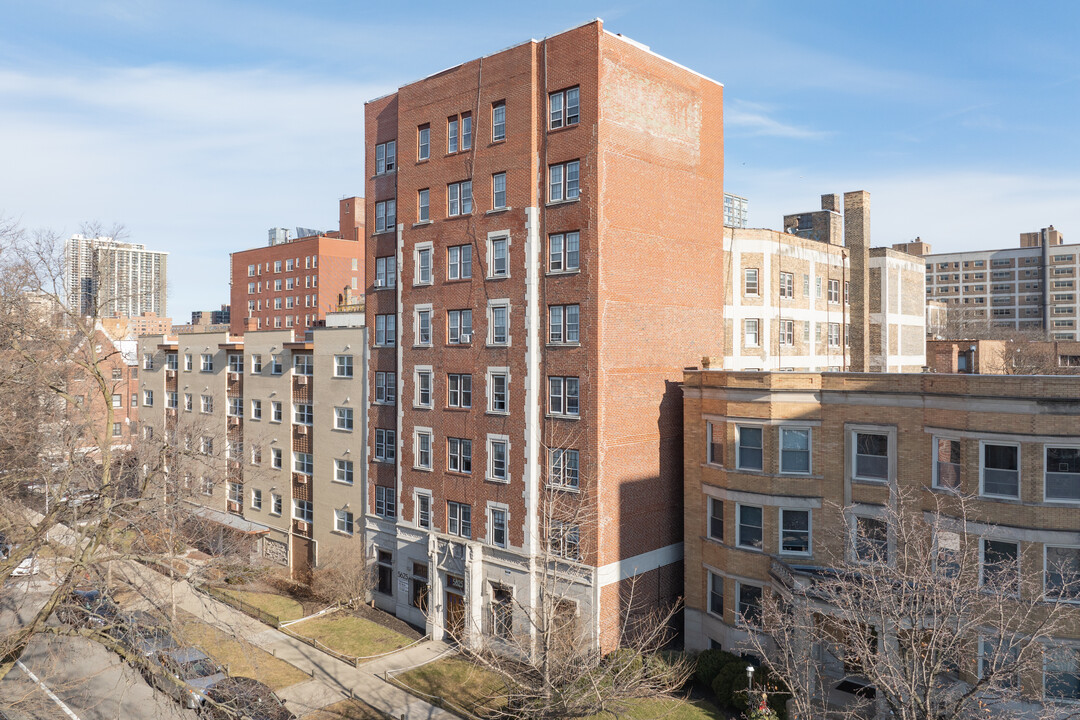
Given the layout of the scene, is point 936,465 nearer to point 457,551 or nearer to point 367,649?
point 457,551

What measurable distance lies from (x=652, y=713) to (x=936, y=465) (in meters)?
13.4

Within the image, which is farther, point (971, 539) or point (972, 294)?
point (972, 294)

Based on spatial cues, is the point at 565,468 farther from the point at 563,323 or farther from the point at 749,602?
the point at 749,602

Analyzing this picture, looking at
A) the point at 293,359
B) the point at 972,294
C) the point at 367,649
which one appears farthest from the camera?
the point at 972,294

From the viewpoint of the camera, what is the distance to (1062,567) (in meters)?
23.2

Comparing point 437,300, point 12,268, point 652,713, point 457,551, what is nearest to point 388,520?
point 457,551

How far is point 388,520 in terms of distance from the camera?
39.9 metres

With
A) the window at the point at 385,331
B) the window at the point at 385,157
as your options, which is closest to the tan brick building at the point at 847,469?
the window at the point at 385,331

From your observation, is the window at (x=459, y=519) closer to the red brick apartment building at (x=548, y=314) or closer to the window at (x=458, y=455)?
the red brick apartment building at (x=548, y=314)

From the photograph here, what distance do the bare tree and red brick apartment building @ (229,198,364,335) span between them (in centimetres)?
7073

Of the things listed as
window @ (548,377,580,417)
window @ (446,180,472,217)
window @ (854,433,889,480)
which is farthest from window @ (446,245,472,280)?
window @ (854,433,889,480)

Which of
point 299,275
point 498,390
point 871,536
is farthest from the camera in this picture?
point 299,275

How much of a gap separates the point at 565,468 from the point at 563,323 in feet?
20.4

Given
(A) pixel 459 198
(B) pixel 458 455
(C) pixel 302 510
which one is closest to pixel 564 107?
(A) pixel 459 198
